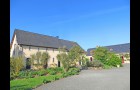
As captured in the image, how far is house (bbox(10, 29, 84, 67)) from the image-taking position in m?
25.9

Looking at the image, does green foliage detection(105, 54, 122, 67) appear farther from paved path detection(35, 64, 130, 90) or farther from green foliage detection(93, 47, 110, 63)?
paved path detection(35, 64, 130, 90)

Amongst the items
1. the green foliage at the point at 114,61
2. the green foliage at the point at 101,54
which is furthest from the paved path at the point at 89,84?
the green foliage at the point at 101,54

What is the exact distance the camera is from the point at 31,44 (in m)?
27.6

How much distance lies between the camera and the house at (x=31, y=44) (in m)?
25.9

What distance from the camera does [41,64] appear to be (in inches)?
971

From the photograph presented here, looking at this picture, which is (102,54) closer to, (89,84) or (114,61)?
(114,61)

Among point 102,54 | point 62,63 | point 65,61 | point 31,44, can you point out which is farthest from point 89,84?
point 102,54

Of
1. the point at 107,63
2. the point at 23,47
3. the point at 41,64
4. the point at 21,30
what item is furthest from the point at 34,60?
the point at 107,63

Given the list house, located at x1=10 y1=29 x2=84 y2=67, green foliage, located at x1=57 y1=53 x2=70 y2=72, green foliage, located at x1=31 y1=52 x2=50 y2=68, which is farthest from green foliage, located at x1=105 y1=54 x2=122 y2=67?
green foliage, located at x1=31 y1=52 x2=50 y2=68
